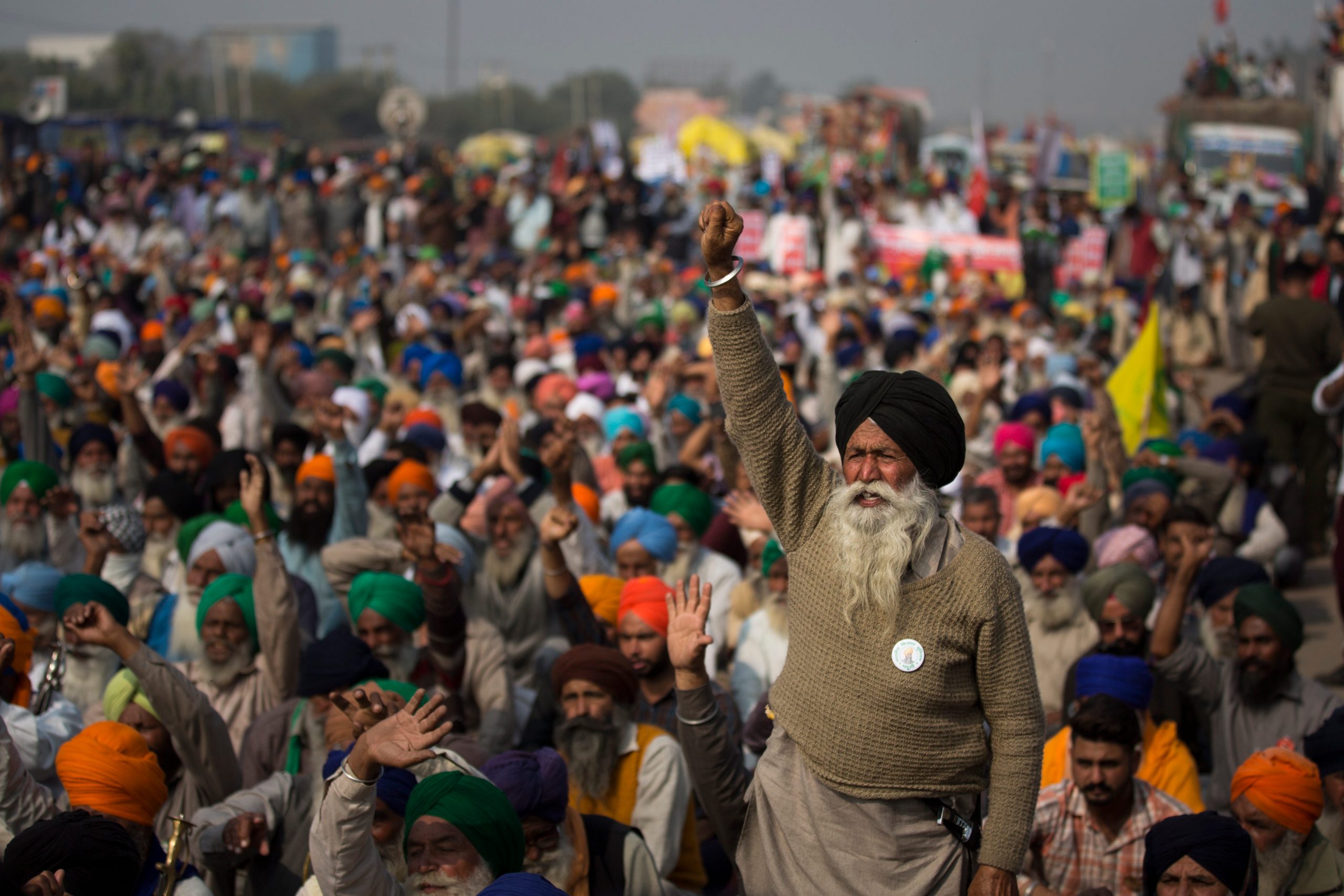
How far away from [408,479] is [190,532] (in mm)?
951

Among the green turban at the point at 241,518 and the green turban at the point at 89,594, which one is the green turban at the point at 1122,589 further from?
the green turban at the point at 89,594

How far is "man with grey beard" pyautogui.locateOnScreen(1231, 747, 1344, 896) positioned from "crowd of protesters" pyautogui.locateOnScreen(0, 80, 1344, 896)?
11mm

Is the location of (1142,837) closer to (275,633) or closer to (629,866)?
(629,866)

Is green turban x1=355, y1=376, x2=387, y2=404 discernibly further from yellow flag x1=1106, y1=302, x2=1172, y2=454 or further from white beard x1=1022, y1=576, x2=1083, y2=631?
white beard x1=1022, y1=576, x2=1083, y2=631

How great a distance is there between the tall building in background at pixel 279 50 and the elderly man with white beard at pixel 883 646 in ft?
162

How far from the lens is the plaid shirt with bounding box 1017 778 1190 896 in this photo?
3430mm

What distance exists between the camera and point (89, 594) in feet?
15.1

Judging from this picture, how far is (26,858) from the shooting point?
2797 mm

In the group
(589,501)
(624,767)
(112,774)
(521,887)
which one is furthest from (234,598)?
(521,887)

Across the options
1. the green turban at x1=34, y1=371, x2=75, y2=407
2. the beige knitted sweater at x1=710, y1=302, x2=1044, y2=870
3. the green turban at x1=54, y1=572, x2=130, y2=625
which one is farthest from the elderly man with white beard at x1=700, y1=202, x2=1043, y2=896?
the green turban at x1=34, y1=371, x2=75, y2=407

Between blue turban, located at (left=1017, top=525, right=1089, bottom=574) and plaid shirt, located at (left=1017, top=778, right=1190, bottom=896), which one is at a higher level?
blue turban, located at (left=1017, top=525, right=1089, bottom=574)

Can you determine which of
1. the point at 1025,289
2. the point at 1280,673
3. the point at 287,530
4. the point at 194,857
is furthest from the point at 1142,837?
the point at 1025,289

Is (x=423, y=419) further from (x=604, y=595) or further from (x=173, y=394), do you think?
(x=604, y=595)

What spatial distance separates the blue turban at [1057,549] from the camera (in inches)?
190
